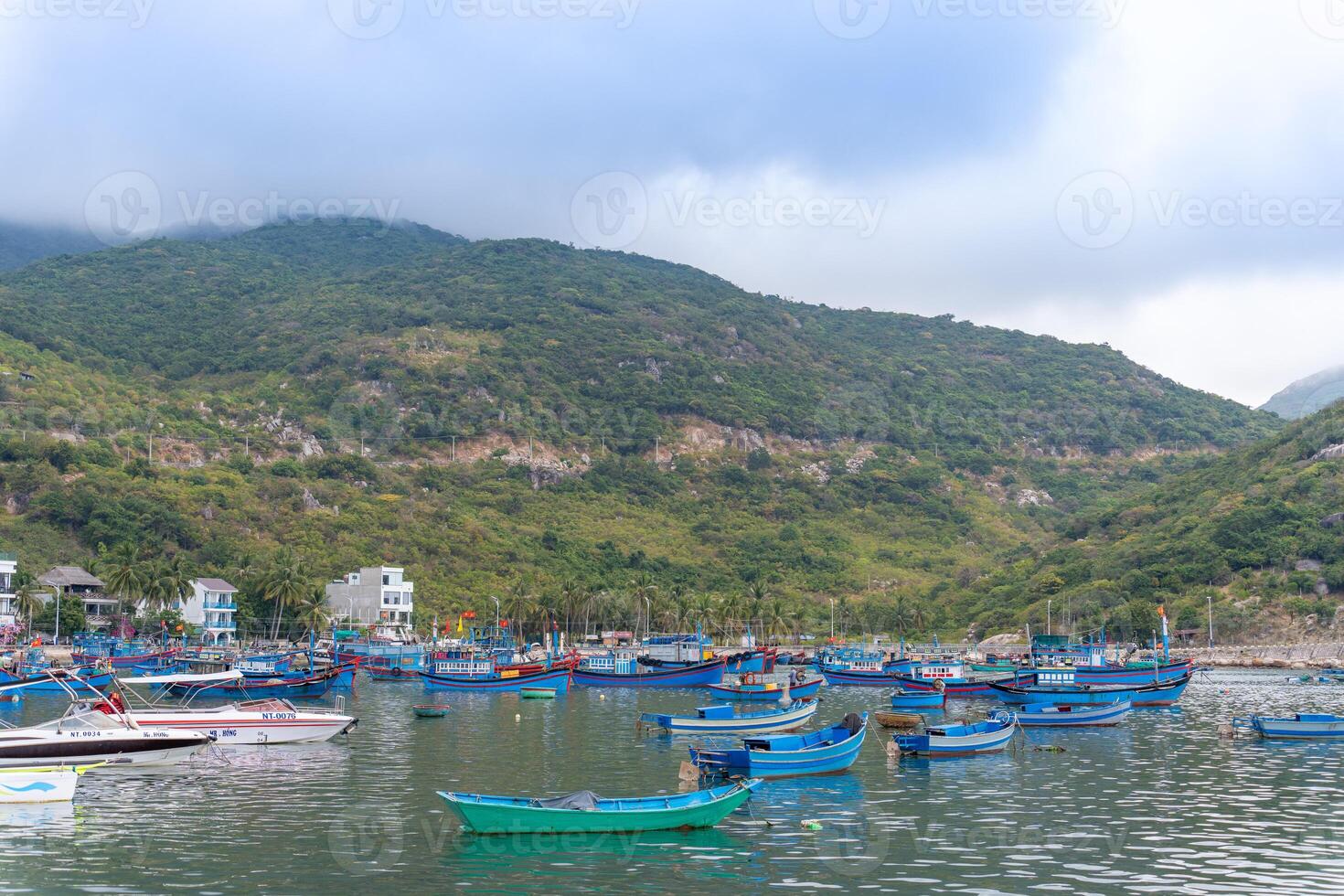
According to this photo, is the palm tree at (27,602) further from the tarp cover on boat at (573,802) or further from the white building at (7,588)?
the tarp cover on boat at (573,802)

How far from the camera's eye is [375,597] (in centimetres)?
12400

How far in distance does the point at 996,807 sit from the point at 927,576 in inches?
5137

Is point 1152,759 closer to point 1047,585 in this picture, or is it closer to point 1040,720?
point 1040,720

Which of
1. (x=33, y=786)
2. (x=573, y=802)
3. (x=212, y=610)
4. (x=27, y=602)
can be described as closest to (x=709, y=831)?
(x=573, y=802)

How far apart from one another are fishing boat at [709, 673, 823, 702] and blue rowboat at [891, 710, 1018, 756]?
72.2 ft

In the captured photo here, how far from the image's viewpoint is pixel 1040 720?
190ft

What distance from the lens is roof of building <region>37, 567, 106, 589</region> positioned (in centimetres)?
10981

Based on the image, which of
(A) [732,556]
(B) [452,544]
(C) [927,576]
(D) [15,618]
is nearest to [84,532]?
(D) [15,618]

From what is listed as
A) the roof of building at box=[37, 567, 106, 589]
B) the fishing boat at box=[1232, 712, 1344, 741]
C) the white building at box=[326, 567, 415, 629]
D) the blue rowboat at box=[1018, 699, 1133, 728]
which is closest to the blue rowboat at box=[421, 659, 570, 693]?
the blue rowboat at box=[1018, 699, 1133, 728]

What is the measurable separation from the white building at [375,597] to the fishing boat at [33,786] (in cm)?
9007

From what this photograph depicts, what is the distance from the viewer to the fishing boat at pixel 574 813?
94.7 ft

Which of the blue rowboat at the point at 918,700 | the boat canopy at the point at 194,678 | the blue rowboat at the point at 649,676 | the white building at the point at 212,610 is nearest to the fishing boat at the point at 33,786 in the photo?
the boat canopy at the point at 194,678

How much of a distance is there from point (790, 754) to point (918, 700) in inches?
1291

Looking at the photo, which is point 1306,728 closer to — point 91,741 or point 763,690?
point 763,690
